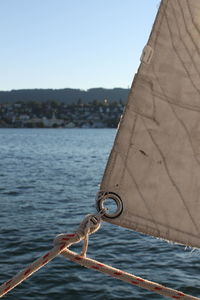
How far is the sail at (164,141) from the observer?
4.02 meters

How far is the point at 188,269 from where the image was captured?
55.9 ft

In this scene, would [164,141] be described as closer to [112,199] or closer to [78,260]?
[112,199]

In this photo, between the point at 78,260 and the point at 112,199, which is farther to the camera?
the point at 78,260

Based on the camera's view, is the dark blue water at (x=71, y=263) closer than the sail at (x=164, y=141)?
No

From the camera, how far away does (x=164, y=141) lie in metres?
4.11

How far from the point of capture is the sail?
402 centimetres

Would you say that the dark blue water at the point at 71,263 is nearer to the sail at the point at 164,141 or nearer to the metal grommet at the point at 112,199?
the sail at the point at 164,141

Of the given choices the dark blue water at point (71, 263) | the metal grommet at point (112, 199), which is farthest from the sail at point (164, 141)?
the dark blue water at point (71, 263)

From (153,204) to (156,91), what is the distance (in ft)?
3.50

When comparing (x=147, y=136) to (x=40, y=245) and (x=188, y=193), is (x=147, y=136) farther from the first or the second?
(x=40, y=245)

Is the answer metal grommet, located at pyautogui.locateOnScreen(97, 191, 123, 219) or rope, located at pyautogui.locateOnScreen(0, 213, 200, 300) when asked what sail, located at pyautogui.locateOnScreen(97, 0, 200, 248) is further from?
rope, located at pyautogui.locateOnScreen(0, 213, 200, 300)

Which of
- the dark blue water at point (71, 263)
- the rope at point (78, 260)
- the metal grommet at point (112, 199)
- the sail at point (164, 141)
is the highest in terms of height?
the sail at point (164, 141)

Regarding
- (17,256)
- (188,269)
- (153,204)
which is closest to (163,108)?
(153,204)

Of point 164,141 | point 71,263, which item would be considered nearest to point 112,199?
point 164,141
